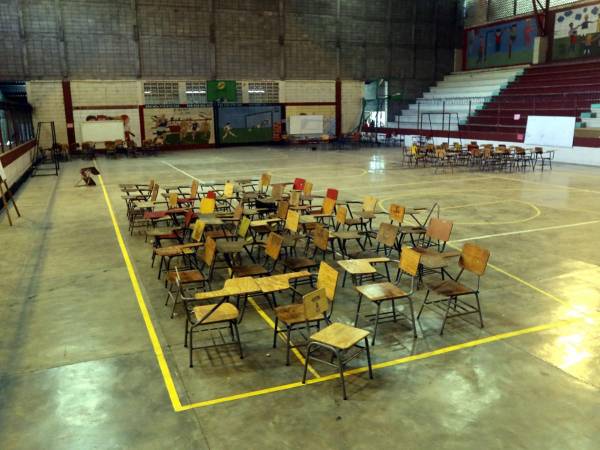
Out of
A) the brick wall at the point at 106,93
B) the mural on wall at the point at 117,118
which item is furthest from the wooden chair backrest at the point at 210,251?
the brick wall at the point at 106,93

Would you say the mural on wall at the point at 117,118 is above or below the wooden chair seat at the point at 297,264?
above

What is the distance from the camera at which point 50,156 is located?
95.1ft

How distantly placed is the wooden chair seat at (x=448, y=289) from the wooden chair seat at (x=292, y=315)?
5.80 feet

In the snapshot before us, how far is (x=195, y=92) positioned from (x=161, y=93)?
83.4 inches

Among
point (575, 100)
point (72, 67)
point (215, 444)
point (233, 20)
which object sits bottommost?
point (215, 444)

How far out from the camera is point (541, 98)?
94.8 ft

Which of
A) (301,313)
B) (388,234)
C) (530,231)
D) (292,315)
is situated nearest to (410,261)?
(388,234)

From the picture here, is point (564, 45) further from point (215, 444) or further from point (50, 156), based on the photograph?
point (215, 444)

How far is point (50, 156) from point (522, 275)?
2750 cm

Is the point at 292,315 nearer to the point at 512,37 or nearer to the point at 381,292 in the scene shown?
the point at 381,292

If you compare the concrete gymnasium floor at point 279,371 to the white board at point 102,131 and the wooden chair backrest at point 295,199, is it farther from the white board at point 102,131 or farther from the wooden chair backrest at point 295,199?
the white board at point 102,131

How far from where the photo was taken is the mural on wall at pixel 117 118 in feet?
100

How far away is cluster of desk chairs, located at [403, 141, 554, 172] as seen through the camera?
71.2 ft

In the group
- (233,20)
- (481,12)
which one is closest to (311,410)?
(233,20)
